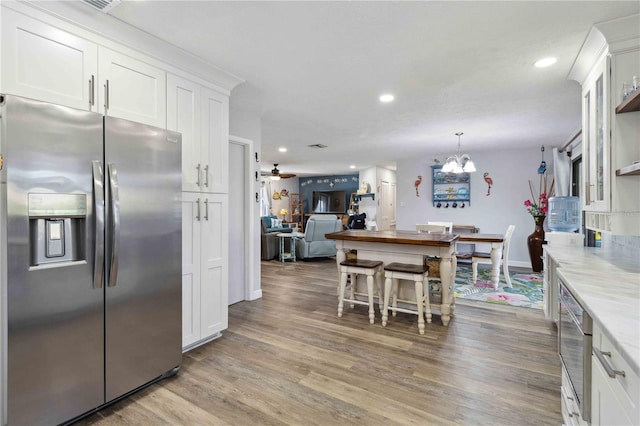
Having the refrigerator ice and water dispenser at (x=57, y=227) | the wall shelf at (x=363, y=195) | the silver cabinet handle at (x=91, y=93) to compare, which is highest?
the silver cabinet handle at (x=91, y=93)

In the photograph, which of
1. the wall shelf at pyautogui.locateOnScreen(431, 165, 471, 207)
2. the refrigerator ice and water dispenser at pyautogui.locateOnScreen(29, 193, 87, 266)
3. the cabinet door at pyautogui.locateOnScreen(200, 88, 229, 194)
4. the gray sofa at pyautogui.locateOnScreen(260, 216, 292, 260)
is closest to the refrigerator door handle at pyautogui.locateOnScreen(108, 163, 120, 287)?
the refrigerator ice and water dispenser at pyautogui.locateOnScreen(29, 193, 87, 266)

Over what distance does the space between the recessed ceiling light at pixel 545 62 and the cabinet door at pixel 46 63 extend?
3.27 meters

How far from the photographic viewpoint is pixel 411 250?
3.51 metres

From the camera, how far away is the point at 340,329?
3.17 meters

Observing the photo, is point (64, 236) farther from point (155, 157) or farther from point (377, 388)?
point (377, 388)

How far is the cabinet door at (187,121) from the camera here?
8.02 ft

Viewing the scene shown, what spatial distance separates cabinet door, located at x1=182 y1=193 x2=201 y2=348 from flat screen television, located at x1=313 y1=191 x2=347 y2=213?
914 centimetres

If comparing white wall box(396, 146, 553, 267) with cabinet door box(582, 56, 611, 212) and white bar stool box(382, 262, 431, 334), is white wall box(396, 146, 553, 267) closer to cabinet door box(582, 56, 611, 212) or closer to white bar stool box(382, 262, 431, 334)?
white bar stool box(382, 262, 431, 334)

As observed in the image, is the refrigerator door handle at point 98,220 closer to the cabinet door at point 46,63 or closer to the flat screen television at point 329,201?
the cabinet door at point 46,63

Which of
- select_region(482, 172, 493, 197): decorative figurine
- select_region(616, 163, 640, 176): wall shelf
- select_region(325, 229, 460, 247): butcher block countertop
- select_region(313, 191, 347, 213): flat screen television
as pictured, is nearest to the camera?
select_region(616, 163, 640, 176): wall shelf

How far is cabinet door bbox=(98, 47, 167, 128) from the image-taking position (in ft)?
6.68

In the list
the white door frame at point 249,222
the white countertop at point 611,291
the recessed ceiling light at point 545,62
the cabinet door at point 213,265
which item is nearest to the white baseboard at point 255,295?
the white door frame at point 249,222

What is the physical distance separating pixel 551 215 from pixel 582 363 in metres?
3.38

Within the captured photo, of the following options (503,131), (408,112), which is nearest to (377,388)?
(408,112)
